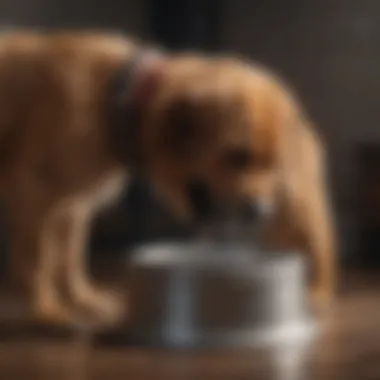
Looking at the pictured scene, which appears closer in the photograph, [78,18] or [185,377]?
[185,377]

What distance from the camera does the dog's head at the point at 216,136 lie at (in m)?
1.42

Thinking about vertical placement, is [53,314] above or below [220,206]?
below

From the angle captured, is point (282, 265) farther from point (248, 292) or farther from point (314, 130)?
point (314, 130)

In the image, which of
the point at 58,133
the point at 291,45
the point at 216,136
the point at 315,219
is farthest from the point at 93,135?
the point at 291,45

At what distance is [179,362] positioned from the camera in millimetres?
1220

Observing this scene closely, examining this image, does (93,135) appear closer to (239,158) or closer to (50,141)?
(50,141)

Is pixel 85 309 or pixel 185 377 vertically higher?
pixel 85 309

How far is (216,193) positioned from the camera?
4.96 feet

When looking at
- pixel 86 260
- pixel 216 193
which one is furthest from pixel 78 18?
pixel 216 193

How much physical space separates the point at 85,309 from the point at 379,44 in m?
0.77

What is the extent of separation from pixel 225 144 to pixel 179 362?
1.12ft

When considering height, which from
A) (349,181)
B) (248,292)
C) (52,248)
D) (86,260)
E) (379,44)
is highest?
(379,44)

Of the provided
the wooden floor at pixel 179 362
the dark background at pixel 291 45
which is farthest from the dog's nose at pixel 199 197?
the dark background at pixel 291 45

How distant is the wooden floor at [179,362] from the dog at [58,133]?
168 mm
